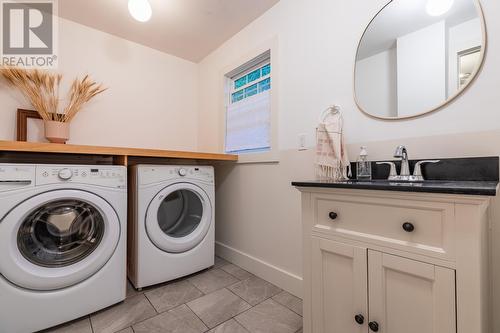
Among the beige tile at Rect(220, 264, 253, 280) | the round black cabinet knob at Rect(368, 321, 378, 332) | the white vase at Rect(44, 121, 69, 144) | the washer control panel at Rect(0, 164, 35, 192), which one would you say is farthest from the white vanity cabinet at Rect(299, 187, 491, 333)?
the white vase at Rect(44, 121, 69, 144)

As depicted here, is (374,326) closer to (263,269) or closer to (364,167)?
(364,167)

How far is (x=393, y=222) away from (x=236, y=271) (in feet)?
4.82

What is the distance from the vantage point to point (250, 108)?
201 cm

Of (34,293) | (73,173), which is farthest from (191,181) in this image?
(34,293)

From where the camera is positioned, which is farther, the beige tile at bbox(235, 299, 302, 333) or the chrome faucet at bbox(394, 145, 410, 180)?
the beige tile at bbox(235, 299, 302, 333)

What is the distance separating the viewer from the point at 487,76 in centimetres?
89

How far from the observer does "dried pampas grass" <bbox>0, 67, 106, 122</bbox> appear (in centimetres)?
166

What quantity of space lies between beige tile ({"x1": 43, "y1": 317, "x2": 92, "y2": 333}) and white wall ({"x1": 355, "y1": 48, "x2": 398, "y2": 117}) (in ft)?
6.37

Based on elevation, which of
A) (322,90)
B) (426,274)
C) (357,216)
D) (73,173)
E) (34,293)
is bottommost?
(34,293)

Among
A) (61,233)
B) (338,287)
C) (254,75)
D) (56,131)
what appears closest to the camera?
(338,287)

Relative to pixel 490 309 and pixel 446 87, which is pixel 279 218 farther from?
pixel 446 87

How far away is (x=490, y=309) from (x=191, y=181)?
5.66 feet

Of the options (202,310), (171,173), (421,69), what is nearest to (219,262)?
(202,310)

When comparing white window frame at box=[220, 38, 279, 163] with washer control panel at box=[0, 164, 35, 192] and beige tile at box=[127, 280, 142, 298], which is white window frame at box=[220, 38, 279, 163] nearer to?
beige tile at box=[127, 280, 142, 298]
